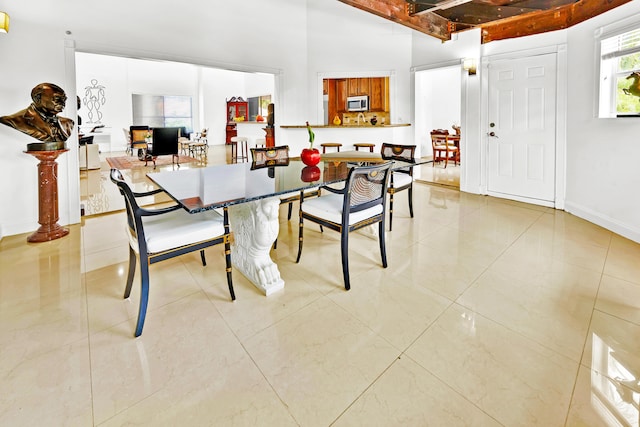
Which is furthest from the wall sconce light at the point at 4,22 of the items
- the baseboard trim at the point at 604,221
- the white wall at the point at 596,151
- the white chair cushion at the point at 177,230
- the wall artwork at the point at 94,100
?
the wall artwork at the point at 94,100

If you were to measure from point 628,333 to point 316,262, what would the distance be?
194 cm

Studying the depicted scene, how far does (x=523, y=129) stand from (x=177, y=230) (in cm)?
462

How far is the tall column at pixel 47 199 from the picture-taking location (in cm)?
325

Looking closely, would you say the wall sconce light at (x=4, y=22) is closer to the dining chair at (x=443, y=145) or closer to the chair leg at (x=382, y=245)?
the chair leg at (x=382, y=245)

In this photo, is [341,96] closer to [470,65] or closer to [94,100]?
[470,65]

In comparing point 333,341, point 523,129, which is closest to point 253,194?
point 333,341

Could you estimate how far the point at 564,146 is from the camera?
4250 millimetres

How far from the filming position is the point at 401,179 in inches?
144

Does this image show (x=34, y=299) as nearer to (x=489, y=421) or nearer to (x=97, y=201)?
(x=489, y=421)

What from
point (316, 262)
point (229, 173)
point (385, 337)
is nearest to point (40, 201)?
point (229, 173)

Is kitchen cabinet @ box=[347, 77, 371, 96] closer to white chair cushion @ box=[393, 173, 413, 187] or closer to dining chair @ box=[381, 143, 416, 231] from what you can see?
dining chair @ box=[381, 143, 416, 231]

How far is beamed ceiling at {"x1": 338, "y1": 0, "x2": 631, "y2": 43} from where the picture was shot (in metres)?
3.95

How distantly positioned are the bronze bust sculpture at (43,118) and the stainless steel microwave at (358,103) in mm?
6402

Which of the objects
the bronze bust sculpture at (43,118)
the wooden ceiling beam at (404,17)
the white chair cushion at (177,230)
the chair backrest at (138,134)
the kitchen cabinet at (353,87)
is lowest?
the white chair cushion at (177,230)
